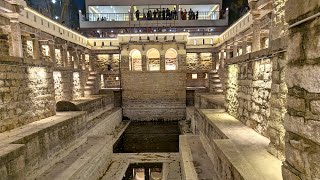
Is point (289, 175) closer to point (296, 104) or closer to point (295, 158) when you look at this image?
point (295, 158)

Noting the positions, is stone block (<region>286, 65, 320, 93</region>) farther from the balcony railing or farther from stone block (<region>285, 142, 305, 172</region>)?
the balcony railing

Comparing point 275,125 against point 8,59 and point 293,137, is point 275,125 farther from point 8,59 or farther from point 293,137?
point 8,59

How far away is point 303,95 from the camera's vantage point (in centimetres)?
231

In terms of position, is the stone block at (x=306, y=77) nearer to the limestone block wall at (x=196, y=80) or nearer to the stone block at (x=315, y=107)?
the stone block at (x=315, y=107)

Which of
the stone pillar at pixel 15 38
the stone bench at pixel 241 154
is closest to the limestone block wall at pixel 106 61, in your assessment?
the stone pillar at pixel 15 38

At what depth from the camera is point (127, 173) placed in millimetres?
8438

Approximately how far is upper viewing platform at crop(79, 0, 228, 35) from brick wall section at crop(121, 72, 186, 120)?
25.7ft

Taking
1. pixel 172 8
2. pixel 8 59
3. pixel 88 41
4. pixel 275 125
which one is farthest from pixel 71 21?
pixel 275 125

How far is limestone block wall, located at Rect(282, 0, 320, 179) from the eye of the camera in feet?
6.95

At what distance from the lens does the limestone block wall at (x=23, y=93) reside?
6.45 m

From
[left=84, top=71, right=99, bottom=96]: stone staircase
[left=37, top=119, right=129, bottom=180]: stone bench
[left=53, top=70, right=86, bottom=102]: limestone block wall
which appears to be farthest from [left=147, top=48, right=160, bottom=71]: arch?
[left=37, top=119, right=129, bottom=180]: stone bench

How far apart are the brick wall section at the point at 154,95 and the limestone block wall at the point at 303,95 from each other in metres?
15.4

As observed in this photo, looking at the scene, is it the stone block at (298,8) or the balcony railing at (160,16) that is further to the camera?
the balcony railing at (160,16)

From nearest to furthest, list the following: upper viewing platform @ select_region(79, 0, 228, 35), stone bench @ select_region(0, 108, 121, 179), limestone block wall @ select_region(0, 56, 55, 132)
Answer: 1. stone bench @ select_region(0, 108, 121, 179)
2. limestone block wall @ select_region(0, 56, 55, 132)
3. upper viewing platform @ select_region(79, 0, 228, 35)
